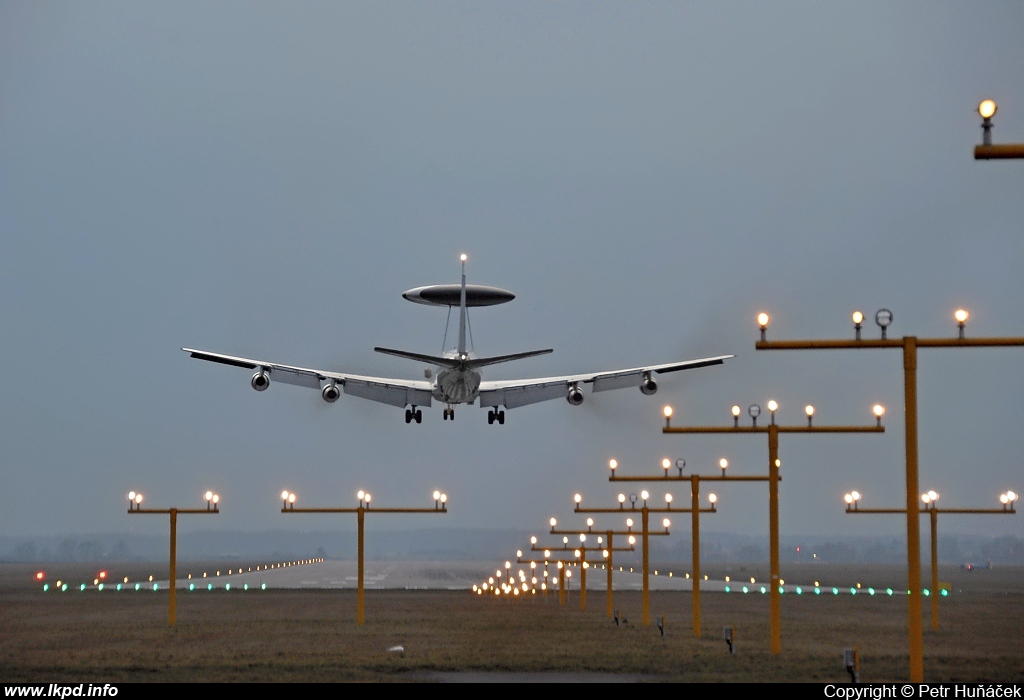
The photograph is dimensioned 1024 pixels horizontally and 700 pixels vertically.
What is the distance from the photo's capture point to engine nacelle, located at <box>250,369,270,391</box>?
64812mm

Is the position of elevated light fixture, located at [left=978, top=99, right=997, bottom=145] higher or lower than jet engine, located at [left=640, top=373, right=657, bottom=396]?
higher

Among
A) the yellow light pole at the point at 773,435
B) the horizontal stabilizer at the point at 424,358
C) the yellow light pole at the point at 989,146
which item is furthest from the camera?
the horizontal stabilizer at the point at 424,358

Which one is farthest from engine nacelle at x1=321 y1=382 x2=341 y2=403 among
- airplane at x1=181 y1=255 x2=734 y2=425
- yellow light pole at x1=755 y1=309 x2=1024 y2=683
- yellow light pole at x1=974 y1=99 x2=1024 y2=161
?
yellow light pole at x1=974 y1=99 x2=1024 y2=161

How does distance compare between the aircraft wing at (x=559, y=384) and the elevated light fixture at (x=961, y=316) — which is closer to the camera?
the elevated light fixture at (x=961, y=316)

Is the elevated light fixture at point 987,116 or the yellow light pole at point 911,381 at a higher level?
the elevated light fixture at point 987,116

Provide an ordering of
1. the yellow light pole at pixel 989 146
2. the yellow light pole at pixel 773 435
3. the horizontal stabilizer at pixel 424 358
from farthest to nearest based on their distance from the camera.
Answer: the horizontal stabilizer at pixel 424 358, the yellow light pole at pixel 773 435, the yellow light pole at pixel 989 146

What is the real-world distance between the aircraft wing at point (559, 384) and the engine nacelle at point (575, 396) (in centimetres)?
33

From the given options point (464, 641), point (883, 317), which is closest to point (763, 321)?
point (883, 317)

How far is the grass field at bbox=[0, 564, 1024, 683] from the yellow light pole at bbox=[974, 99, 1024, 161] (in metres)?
20.9

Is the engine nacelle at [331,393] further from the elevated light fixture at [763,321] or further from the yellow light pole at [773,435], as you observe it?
the elevated light fixture at [763,321]

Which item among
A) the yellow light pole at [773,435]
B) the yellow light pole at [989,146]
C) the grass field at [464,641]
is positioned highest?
the yellow light pole at [989,146]

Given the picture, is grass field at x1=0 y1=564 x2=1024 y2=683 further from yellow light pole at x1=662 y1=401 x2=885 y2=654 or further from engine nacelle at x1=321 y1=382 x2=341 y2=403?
engine nacelle at x1=321 y1=382 x2=341 y2=403

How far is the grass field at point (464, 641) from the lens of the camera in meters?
42.2

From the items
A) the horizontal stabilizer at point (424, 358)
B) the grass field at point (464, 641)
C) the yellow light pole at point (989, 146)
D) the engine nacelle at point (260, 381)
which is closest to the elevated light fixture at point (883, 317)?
the yellow light pole at point (989, 146)
